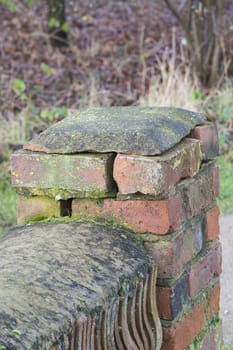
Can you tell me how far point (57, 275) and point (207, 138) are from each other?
0.86 metres

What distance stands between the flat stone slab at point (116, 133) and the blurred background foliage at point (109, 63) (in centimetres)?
311

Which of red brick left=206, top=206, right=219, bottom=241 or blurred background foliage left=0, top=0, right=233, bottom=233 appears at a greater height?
blurred background foliage left=0, top=0, right=233, bottom=233

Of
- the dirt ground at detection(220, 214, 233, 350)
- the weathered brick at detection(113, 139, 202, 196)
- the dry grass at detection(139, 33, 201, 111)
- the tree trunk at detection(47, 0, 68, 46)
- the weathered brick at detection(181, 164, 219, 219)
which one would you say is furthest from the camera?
the tree trunk at detection(47, 0, 68, 46)

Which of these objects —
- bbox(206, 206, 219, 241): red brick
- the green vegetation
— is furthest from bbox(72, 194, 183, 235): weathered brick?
the green vegetation

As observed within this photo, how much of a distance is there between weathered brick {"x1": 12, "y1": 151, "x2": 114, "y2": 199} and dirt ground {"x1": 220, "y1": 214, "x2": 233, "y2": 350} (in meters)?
1.08

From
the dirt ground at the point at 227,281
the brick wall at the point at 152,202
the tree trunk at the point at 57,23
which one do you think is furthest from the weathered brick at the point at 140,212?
the tree trunk at the point at 57,23

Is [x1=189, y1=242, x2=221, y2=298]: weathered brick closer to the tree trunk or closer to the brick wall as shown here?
the brick wall

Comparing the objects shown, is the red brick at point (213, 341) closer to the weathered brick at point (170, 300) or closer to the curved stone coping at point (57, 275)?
the weathered brick at point (170, 300)

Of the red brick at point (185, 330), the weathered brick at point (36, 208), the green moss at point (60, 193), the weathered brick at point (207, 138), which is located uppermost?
the weathered brick at point (207, 138)

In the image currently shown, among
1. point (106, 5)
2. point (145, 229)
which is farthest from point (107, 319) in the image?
point (106, 5)

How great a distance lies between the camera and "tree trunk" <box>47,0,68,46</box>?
36.7 feet

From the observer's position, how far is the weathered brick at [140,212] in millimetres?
2127

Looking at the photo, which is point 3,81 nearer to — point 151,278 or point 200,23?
point 200,23

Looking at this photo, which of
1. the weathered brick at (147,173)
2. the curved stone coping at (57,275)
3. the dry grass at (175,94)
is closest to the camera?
the curved stone coping at (57,275)
